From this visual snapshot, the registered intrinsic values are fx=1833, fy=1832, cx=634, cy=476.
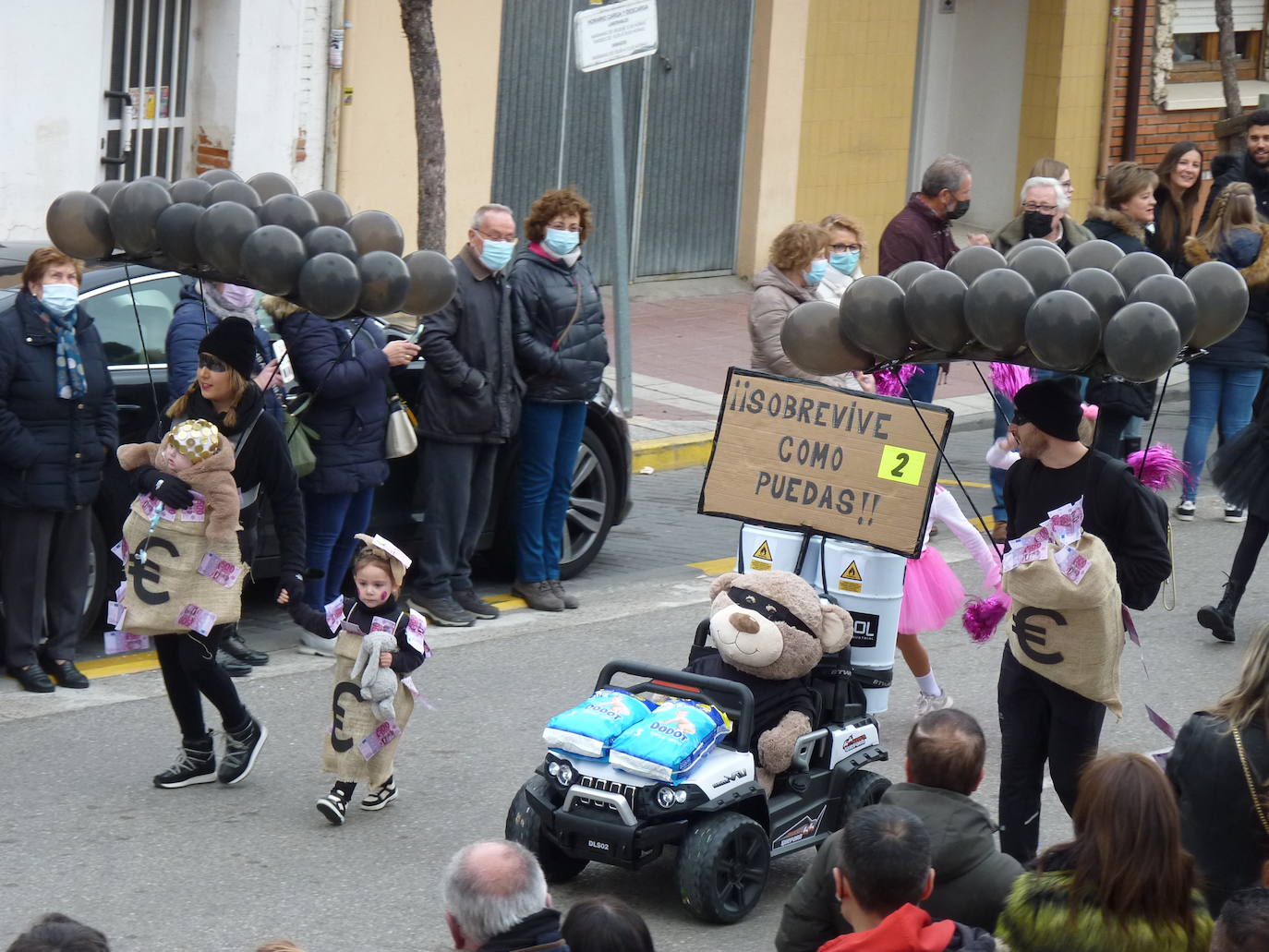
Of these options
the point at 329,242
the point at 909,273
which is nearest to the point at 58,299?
the point at 329,242

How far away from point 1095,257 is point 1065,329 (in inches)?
Result: 24.5

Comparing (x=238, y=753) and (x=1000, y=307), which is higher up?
(x=1000, y=307)

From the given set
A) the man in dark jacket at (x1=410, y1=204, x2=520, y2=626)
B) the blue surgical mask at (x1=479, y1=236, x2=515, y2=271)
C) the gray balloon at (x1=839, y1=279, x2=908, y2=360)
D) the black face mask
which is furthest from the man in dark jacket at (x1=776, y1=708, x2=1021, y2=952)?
the black face mask

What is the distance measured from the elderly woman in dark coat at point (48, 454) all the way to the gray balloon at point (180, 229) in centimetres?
84

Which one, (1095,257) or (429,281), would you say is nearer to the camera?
(1095,257)

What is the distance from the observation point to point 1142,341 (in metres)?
5.30

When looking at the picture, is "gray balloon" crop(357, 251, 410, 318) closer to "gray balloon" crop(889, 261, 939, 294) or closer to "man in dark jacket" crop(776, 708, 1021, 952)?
"gray balloon" crop(889, 261, 939, 294)

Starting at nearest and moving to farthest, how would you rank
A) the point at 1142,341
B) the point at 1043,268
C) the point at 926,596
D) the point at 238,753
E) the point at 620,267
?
A: the point at 1142,341 → the point at 1043,268 → the point at 238,753 → the point at 926,596 → the point at 620,267

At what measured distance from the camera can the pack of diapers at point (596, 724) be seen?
18.3 ft

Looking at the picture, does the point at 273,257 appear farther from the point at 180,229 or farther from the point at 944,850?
the point at 944,850

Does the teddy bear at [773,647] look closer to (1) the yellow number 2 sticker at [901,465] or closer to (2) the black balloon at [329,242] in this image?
(1) the yellow number 2 sticker at [901,465]

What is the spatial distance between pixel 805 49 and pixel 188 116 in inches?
253

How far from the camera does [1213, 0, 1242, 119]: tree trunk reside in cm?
1753

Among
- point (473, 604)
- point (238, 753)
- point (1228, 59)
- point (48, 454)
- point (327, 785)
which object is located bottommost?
point (327, 785)
